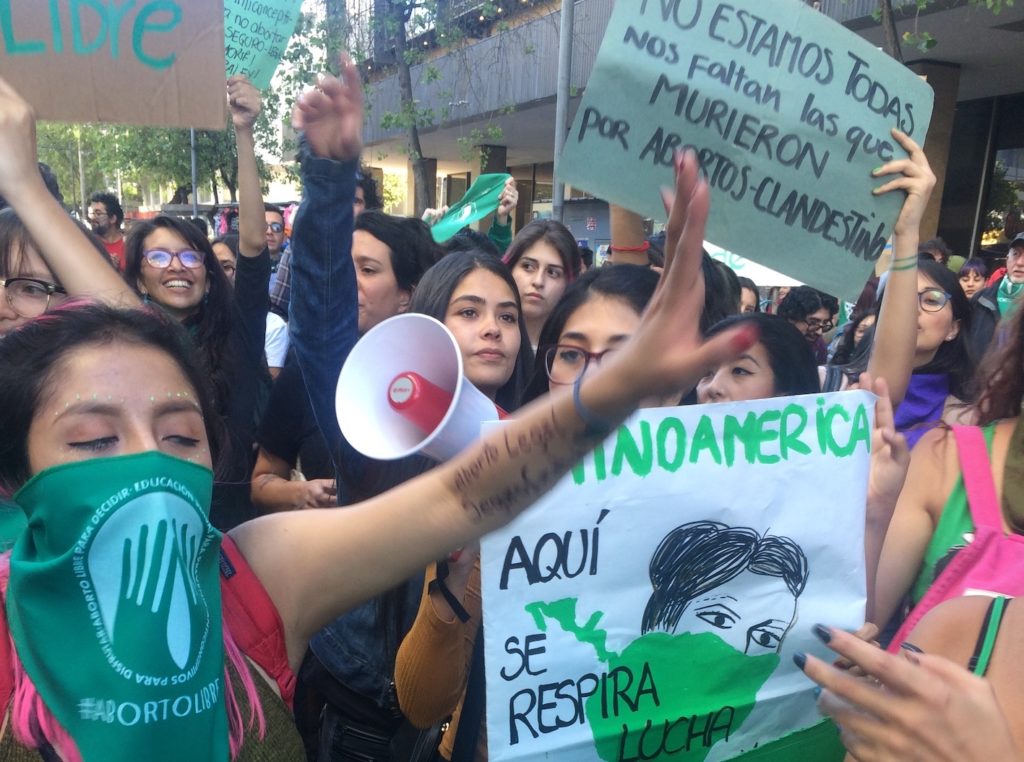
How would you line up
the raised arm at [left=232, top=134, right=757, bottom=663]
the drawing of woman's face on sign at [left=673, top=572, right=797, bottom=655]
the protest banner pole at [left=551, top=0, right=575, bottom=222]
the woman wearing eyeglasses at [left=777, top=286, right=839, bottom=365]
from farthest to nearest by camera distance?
1. the protest banner pole at [left=551, top=0, right=575, bottom=222]
2. the woman wearing eyeglasses at [left=777, top=286, right=839, bottom=365]
3. the drawing of woman's face on sign at [left=673, top=572, right=797, bottom=655]
4. the raised arm at [left=232, top=134, right=757, bottom=663]

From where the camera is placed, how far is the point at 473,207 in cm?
394

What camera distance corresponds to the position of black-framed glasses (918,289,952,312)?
2984 millimetres

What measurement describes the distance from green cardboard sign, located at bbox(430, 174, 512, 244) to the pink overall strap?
236 cm

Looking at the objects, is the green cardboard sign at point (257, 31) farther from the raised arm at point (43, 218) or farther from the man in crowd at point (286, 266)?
the raised arm at point (43, 218)

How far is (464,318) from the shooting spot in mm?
2189

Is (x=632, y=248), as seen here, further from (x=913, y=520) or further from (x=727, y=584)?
(x=727, y=584)

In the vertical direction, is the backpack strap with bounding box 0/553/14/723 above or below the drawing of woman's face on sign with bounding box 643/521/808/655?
above

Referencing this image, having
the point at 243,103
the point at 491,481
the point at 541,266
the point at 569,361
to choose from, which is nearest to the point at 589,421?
the point at 491,481

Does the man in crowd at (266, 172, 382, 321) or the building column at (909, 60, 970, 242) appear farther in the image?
the building column at (909, 60, 970, 242)

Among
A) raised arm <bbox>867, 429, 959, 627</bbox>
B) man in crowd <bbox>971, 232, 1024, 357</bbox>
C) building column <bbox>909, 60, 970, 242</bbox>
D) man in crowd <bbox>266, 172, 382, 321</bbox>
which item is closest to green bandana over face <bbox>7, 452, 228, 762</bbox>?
raised arm <bbox>867, 429, 959, 627</bbox>

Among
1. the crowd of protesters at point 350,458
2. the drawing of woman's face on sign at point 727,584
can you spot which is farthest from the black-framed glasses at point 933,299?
the drawing of woman's face on sign at point 727,584

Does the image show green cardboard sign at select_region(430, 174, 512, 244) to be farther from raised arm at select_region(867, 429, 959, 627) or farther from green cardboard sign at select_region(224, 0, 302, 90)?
raised arm at select_region(867, 429, 959, 627)

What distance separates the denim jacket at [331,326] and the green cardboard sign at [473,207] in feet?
5.32

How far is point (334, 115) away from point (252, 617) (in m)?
1.06
